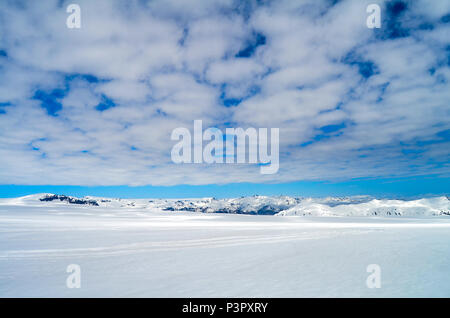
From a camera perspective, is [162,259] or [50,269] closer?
[50,269]

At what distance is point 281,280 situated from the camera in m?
6.86

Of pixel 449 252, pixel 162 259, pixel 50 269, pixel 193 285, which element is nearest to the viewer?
pixel 193 285

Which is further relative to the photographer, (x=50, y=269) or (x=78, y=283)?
(x=50, y=269)

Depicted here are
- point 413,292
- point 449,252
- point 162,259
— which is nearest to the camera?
point 413,292

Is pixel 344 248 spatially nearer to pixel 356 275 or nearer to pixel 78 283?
pixel 356 275

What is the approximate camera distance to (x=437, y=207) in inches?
7180
